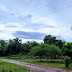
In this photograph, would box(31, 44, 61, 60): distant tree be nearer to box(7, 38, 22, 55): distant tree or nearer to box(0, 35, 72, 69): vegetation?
box(0, 35, 72, 69): vegetation

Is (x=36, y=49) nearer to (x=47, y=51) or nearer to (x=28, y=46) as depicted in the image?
(x=47, y=51)

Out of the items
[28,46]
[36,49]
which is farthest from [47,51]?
[28,46]

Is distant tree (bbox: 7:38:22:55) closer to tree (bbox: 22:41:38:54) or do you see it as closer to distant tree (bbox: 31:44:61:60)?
tree (bbox: 22:41:38:54)

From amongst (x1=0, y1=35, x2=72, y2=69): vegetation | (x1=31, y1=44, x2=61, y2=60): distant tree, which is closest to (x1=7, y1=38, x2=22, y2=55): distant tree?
(x1=0, y1=35, x2=72, y2=69): vegetation

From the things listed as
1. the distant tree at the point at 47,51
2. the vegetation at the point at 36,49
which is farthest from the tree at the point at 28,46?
the distant tree at the point at 47,51

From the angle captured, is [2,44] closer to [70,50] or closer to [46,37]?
[46,37]

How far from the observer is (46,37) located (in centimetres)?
4281

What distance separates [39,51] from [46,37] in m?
19.8

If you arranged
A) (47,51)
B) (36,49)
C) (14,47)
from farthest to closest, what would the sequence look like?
(14,47) → (36,49) → (47,51)

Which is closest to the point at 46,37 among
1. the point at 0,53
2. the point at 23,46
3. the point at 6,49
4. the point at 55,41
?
the point at 55,41

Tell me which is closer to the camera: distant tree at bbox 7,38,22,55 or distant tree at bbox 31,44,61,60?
distant tree at bbox 31,44,61,60

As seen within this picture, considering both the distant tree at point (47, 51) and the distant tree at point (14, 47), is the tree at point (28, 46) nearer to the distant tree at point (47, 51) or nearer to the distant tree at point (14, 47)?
the distant tree at point (14, 47)

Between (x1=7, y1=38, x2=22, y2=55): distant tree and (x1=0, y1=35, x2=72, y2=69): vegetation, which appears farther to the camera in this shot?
(x1=7, y1=38, x2=22, y2=55): distant tree

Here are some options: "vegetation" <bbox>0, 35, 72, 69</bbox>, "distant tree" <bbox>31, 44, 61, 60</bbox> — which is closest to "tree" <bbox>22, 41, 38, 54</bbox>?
"vegetation" <bbox>0, 35, 72, 69</bbox>
